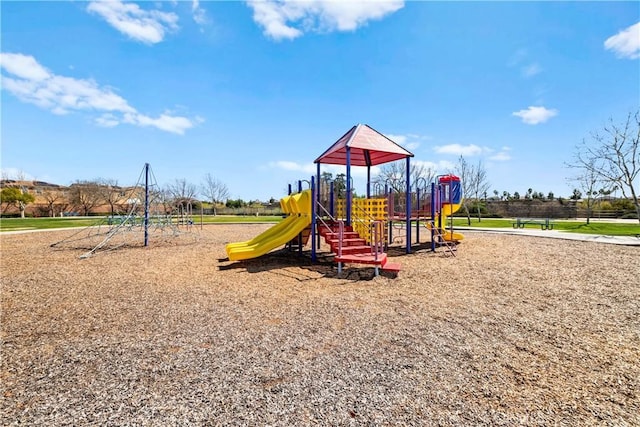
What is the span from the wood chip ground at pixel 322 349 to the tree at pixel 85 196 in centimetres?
5873

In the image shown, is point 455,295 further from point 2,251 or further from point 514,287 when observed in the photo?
point 2,251

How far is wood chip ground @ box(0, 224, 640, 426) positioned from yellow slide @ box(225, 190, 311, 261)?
1.30 meters

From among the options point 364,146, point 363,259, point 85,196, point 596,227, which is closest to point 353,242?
point 363,259

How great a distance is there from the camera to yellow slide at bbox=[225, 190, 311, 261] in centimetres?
914

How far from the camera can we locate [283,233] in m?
9.95

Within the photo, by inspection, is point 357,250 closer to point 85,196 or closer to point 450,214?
point 450,214

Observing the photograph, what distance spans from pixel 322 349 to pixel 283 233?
619 centimetres

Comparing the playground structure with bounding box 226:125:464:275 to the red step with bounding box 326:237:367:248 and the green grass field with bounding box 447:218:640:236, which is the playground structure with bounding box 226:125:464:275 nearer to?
the red step with bounding box 326:237:367:248

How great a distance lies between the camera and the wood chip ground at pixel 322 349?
2.81 metres

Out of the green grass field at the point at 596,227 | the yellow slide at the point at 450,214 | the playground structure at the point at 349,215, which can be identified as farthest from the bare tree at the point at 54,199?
the yellow slide at the point at 450,214

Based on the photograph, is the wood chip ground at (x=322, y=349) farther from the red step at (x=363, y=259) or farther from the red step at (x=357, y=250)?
the red step at (x=357, y=250)

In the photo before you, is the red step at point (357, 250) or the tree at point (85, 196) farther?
the tree at point (85, 196)

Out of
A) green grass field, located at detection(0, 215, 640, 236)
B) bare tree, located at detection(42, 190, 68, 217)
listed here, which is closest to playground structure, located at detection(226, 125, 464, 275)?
green grass field, located at detection(0, 215, 640, 236)

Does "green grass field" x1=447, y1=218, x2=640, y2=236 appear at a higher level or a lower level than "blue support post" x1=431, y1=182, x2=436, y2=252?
lower
